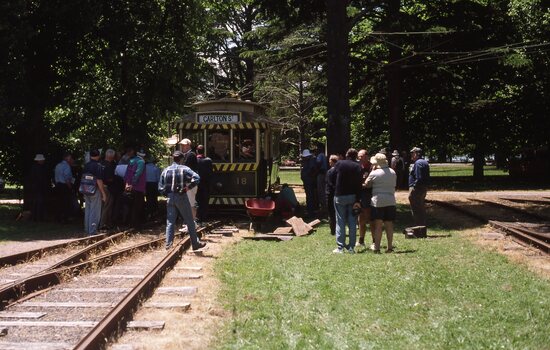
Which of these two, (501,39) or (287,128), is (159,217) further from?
(287,128)

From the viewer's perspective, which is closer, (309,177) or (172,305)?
(172,305)

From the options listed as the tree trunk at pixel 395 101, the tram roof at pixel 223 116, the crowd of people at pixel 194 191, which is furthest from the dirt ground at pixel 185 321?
the tree trunk at pixel 395 101

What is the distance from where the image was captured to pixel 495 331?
22.7 ft

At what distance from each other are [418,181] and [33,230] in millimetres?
9471

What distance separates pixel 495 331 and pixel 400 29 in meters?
19.4

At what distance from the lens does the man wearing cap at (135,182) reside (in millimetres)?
16500

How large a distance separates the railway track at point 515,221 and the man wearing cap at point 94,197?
30.2ft

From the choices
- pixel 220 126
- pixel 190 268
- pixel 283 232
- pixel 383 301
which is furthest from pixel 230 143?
pixel 383 301

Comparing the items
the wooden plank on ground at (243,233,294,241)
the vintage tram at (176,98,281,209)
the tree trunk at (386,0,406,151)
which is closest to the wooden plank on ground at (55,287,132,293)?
the wooden plank on ground at (243,233,294,241)

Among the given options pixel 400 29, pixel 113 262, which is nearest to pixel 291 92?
pixel 400 29

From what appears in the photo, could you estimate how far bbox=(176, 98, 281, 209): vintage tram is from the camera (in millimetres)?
19750

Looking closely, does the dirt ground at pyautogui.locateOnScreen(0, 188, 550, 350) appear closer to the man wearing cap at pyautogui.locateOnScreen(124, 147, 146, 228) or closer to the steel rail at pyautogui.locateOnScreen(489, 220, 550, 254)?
the steel rail at pyautogui.locateOnScreen(489, 220, 550, 254)

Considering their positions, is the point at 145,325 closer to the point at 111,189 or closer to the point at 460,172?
the point at 111,189

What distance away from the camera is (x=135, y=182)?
16.6 meters
